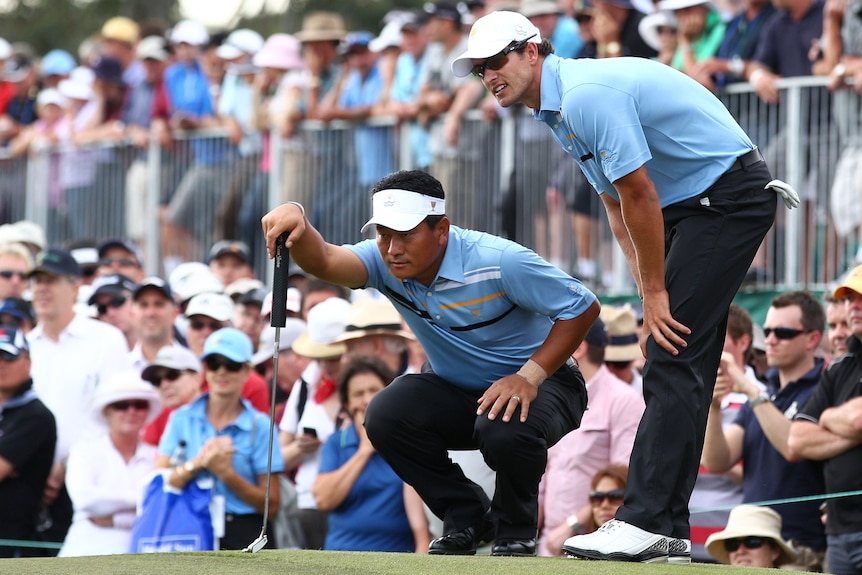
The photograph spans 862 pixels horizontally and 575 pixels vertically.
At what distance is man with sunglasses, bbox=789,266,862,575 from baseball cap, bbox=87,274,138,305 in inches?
235

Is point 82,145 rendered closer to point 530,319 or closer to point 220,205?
point 220,205

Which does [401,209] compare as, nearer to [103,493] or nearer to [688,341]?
[688,341]

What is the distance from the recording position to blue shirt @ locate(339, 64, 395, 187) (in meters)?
13.7

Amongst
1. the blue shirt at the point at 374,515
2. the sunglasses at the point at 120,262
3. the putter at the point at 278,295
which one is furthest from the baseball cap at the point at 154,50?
the putter at the point at 278,295

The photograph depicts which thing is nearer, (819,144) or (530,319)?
(530,319)

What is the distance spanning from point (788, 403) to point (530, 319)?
254cm

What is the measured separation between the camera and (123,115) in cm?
1686

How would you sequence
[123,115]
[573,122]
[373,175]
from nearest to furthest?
[573,122], [373,175], [123,115]

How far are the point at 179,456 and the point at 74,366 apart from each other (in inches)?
81.4

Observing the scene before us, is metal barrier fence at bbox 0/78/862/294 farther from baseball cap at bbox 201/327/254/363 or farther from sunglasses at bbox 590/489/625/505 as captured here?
baseball cap at bbox 201/327/254/363

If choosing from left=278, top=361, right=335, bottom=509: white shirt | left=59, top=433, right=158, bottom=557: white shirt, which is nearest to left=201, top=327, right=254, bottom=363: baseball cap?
left=278, top=361, right=335, bottom=509: white shirt

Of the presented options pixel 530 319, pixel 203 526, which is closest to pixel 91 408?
pixel 203 526

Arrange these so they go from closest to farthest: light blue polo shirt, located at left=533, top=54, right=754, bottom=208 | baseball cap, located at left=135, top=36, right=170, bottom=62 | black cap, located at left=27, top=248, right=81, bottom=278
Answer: light blue polo shirt, located at left=533, top=54, right=754, bottom=208 → black cap, located at left=27, top=248, right=81, bottom=278 → baseball cap, located at left=135, top=36, right=170, bottom=62

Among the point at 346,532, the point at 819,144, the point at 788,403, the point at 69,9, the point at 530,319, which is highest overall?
Result: the point at 69,9
